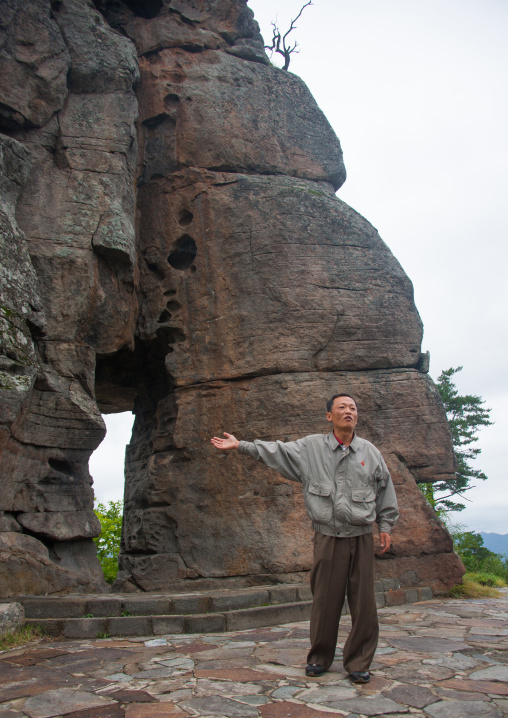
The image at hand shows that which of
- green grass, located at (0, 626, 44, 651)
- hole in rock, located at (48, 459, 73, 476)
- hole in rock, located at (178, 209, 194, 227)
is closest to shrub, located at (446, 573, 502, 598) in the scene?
green grass, located at (0, 626, 44, 651)

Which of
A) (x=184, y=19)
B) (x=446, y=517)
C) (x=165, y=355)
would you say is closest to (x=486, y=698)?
(x=165, y=355)

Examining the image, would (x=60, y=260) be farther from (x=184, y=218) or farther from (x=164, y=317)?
(x=184, y=218)

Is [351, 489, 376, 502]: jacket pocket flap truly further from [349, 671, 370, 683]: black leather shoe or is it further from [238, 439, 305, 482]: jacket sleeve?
[349, 671, 370, 683]: black leather shoe

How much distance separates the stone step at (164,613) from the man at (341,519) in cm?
197

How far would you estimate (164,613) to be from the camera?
594 centimetres

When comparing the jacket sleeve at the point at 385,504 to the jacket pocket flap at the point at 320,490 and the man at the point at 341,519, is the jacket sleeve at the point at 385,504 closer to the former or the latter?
the man at the point at 341,519

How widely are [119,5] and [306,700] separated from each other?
435 inches

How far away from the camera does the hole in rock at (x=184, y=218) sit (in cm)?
930

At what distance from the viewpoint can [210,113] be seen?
962 cm

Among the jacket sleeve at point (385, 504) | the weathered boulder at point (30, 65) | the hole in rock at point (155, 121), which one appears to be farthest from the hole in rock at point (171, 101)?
the jacket sleeve at point (385, 504)

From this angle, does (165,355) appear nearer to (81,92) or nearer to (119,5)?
(81,92)

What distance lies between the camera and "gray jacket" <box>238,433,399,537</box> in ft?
12.8

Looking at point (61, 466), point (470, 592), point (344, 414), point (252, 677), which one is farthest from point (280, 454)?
point (470, 592)

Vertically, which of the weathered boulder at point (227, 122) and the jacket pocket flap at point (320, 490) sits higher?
the weathered boulder at point (227, 122)
